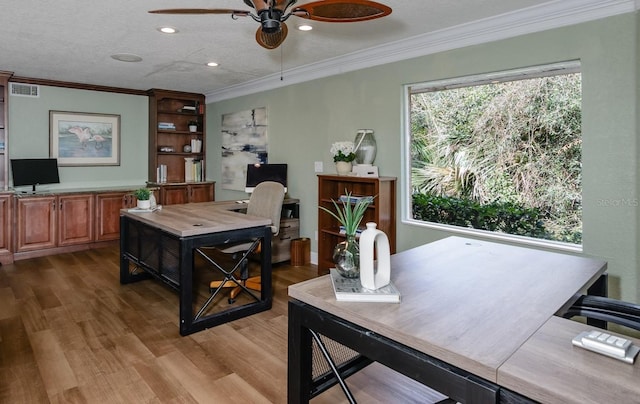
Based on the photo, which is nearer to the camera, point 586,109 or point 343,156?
point 586,109

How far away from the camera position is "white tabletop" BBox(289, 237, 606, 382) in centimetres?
105

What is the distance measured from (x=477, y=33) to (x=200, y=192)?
4710 millimetres

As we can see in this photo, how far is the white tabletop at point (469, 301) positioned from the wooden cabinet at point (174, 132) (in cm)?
531

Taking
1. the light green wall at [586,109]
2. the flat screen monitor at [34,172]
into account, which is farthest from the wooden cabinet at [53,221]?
the light green wall at [586,109]

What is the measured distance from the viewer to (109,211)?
561 centimetres

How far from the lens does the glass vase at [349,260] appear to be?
150cm

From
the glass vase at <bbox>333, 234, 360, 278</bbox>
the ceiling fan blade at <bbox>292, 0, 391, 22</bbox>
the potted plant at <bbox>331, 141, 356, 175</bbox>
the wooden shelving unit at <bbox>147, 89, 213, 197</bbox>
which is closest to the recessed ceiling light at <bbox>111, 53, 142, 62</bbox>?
the wooden shelving unit at <bbox>147, 89, 213, 197</bbox>

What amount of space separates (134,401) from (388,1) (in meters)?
2.83

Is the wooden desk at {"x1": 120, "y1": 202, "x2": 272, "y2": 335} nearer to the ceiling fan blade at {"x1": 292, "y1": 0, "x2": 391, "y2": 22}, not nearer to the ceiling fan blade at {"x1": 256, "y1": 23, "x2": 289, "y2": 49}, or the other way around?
the ceiling fan blade at {"x1": 256, "y1": 23, "x2": 289, "y2": 49}

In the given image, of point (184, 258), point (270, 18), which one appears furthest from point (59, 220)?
point (270, 18)

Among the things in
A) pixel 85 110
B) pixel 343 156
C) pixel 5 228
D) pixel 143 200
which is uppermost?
pixel 85 110

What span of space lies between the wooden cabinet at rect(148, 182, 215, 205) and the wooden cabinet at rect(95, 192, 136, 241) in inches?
17.5

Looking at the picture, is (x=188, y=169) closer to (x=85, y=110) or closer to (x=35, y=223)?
(x=85, y=110)

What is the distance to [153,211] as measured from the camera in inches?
145
